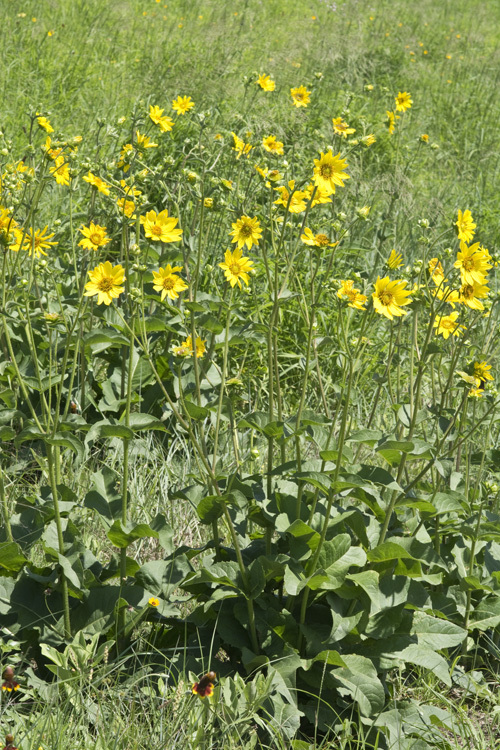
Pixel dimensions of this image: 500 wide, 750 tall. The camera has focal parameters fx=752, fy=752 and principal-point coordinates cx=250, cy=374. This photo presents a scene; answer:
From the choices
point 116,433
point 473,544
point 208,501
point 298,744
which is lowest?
point 298,744

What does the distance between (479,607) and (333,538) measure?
480 mm

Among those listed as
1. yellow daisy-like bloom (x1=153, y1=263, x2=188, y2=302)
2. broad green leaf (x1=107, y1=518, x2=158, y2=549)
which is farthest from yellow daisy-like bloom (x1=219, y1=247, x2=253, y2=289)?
broad green leaf (x1=107, y1=518, x2=158, y2=549)

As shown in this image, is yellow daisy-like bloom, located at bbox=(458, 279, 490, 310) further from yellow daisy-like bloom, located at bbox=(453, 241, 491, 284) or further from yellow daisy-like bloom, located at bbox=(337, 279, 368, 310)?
yellow daisy-like bloom, located at bbox=(337, 279, 368, 310)

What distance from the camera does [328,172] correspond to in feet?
5.49

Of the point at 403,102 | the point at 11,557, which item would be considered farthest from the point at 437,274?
the point at 403,102

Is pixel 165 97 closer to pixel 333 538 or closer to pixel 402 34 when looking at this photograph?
pixel 333 538

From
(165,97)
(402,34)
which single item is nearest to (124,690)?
(165,97)

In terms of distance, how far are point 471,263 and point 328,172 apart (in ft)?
1.24

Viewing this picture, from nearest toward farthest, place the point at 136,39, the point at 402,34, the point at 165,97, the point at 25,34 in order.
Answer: the point at 165,97 < the point at 25,34 < the point at 136,39 < the point at 402,34

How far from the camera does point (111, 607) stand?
5.24 ft

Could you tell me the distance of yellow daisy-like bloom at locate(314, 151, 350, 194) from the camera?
1.64 meters

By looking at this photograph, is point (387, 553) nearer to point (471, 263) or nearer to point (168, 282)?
point (471, 263)

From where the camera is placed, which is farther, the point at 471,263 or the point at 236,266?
the point at 236,266

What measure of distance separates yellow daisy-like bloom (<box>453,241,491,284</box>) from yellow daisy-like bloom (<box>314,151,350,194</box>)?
1.01 ft
